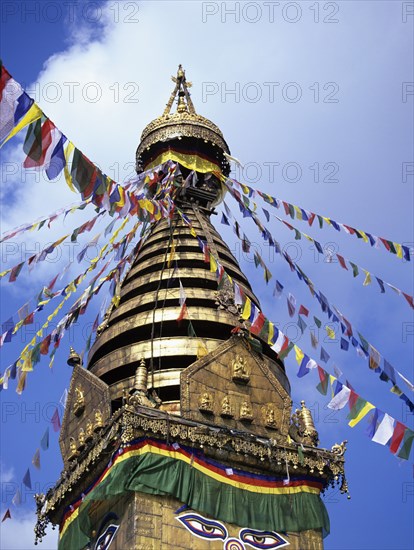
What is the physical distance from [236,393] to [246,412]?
441mm

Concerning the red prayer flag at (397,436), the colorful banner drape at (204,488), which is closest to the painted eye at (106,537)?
the colorful banner drape at (204,488)

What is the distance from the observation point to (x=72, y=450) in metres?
15.7

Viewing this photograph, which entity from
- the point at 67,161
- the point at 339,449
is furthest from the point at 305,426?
the point at 67,161

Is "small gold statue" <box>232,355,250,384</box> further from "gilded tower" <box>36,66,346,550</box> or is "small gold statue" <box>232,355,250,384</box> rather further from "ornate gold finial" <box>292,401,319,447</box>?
"ornate gold finial" <box>292,401,319,447</box>

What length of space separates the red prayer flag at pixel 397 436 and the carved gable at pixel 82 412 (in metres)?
5.17

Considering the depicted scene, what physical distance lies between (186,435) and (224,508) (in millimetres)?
1343

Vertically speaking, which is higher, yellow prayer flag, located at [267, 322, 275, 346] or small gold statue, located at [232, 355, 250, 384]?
yellow prayer flag, located at [267, 322, 275, 346]

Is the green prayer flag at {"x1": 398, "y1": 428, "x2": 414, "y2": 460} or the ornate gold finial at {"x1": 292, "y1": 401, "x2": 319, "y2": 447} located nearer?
the green prayer flag at {"x1": 398, "y1": 428, "x2": 414, "y2": 460}

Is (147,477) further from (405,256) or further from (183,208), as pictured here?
(183,208)

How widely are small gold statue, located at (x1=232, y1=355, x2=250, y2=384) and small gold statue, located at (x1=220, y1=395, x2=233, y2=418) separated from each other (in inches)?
21.3

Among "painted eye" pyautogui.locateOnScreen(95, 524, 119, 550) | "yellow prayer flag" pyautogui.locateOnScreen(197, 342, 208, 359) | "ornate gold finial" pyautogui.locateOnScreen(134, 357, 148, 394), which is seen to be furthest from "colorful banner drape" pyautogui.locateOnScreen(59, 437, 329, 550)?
"yellow prayer flag" pyautogui.locateOnScreen(197, 342, 208, 359)

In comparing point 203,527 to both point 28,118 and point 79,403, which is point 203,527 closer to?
point 79,403

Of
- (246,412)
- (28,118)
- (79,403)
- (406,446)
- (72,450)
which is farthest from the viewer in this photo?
(79,403)

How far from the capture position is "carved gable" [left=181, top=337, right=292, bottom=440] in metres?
14.9
